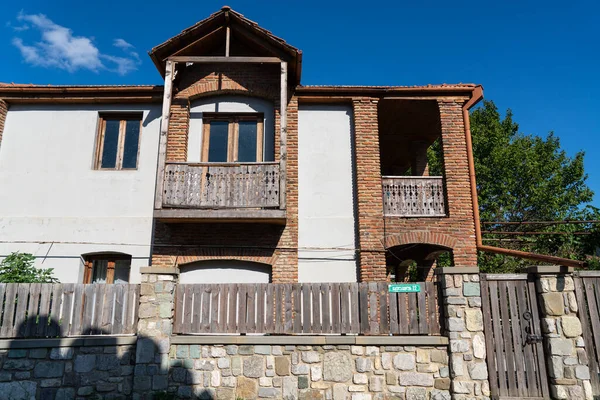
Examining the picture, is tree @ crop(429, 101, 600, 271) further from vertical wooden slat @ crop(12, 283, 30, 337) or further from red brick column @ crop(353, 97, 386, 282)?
vertical wooden slat @ crop(12, 283, 30, 337)

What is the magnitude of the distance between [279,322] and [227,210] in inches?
126

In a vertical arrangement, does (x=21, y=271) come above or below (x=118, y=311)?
above

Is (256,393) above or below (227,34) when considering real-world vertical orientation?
below

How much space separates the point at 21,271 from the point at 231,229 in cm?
422

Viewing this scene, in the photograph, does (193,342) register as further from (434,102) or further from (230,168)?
(434,102)

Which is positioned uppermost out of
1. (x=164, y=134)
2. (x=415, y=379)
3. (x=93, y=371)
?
(x=164, y=134)

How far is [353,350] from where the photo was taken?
652 cm

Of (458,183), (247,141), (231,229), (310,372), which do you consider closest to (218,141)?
(247,141)

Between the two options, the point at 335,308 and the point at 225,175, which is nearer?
the point at 335,308

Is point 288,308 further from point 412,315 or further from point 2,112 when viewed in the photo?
point 2,112

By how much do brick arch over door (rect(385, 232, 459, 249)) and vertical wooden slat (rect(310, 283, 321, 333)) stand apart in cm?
346

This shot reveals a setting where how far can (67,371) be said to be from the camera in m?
6.52

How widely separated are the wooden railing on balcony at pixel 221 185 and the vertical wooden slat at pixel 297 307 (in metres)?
2.69

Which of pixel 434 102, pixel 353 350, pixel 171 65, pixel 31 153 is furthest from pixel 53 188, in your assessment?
pixel 434 102
